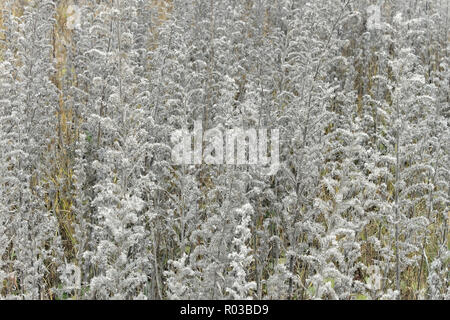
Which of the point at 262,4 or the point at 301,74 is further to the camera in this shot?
the point at 262,4

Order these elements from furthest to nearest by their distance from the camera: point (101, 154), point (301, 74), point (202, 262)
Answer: point (101, 154), point (301, 74), point (202, 262)

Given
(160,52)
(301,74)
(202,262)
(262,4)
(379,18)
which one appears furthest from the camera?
(379,18)

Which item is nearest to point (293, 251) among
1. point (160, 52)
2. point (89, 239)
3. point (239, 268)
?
point (239, 268)

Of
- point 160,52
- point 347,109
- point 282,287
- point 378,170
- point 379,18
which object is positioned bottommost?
point 282,287

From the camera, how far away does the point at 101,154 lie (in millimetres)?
4551

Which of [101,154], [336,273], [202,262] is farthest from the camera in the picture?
[101,154]

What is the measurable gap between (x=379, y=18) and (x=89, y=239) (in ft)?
17.4

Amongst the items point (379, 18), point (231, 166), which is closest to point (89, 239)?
point (231, 166)

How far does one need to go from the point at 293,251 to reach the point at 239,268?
3.18 feet

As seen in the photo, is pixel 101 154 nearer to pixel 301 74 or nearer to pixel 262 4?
pixel 301 74

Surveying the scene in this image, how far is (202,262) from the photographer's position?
3.79 m

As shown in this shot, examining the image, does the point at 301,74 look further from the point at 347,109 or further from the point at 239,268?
the point at 239,268

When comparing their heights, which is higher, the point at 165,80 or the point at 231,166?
the point at 165,80

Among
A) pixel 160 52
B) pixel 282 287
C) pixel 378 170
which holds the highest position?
pixel 160 52
